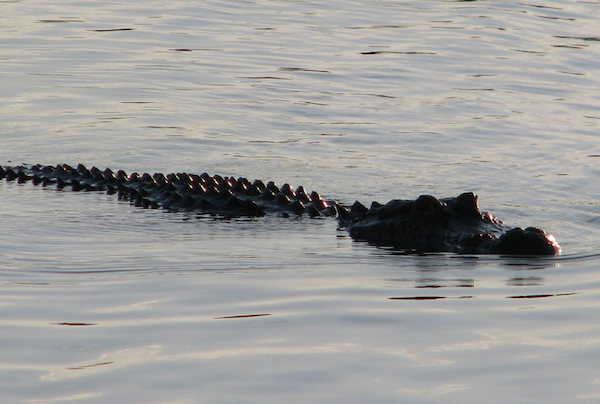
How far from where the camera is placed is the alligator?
26.9 ft

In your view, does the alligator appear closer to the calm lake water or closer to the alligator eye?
the alligator eye

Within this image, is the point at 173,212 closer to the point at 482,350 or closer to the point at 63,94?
the point at 482,350

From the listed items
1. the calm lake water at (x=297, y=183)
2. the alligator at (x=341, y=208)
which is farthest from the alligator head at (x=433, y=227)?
the calm lake water at (x=297, y=183)

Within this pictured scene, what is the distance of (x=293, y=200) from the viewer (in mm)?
9789

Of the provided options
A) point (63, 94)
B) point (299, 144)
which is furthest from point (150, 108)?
point (299, 144)

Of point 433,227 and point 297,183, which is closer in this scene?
point 433,227

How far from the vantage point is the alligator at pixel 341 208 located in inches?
323

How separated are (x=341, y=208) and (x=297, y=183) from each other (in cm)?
187

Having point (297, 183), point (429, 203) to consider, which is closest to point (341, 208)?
point (429, 203)

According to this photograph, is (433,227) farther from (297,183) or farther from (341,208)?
(297,183)

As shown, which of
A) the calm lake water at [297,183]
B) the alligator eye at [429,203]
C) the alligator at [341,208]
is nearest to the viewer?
the calm lake water at [297,183]

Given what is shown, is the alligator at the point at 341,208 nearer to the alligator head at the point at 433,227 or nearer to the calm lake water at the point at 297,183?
the alligator head at the point at 433,227

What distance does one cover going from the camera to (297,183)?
1145cm

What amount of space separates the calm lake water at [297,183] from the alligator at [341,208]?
27cm
